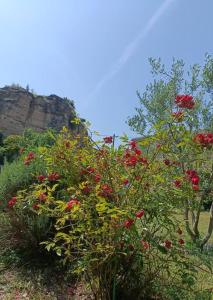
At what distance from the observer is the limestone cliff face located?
44.4 meters

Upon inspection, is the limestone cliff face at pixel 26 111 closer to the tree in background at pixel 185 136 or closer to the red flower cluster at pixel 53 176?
the tree in background at pixel 185 136

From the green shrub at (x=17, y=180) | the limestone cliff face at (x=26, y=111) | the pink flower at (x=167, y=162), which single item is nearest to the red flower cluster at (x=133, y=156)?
the pink flower at (x=167, y=162)

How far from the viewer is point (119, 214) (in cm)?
318

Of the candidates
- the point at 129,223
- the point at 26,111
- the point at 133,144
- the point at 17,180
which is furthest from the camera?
the point at 26,111

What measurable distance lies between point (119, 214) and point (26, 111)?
43.3 m

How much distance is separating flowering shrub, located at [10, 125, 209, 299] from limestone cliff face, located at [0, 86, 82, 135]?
40196 millimetres

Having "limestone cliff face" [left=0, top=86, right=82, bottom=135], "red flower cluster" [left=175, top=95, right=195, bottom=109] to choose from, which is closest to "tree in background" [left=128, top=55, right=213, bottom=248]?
"red flower cluster" [left=175, top=95, right=195, bottom=109]

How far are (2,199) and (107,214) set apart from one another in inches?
92.0

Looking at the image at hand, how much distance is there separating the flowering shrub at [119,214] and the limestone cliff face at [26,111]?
40196mm

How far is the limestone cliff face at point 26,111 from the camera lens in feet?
146

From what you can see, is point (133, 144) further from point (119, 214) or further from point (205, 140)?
point (119, 214)

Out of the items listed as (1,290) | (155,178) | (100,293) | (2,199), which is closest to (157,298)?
(100,293)

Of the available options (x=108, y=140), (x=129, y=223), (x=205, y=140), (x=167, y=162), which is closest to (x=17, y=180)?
(x=108, y=140)

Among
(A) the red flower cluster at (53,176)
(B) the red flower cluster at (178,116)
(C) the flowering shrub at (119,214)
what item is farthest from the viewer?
(A) the red flower cluster at (53,176)
